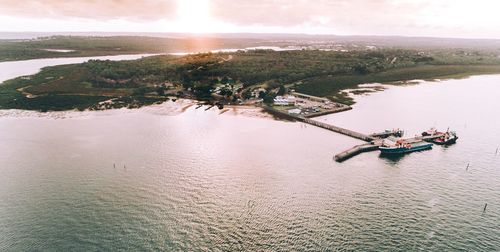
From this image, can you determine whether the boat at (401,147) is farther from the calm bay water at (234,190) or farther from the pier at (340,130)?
the pier at (340,130)

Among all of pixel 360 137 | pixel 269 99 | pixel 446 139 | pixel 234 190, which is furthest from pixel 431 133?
pixel 234 190

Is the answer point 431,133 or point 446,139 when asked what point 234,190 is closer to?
point 446,139

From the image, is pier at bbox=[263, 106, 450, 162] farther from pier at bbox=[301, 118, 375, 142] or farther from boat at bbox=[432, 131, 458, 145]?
boat at bbox=[432, 131, 458, 145]

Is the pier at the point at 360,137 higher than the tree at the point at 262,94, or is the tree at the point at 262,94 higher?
the tree at the point at 262,94

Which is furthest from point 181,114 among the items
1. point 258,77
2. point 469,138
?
point 469,138

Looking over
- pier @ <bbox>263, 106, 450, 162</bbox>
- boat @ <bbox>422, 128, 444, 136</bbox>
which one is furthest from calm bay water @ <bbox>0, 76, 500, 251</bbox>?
boat @ <bbox>422, 128, 444, 136</bbox>

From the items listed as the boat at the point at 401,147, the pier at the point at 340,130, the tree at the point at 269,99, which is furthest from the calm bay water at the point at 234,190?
the tree at the point at 269,99
